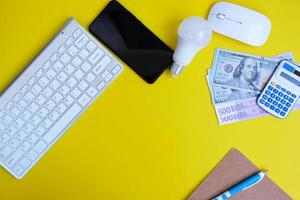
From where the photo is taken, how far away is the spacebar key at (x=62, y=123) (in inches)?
28.6

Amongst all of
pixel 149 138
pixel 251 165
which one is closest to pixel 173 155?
pixel 149 138

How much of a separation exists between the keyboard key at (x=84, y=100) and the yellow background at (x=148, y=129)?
2 centimetres

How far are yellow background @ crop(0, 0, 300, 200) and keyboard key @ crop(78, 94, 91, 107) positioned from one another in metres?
0.02

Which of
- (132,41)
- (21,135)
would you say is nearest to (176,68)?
(132,41)

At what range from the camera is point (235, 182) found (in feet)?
2.61

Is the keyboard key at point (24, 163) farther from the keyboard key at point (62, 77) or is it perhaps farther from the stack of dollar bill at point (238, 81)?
the stack of dollar bill at point (238, 81)

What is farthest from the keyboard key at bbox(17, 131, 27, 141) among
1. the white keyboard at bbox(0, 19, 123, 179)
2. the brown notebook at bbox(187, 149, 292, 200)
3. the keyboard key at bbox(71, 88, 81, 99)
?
the brown notebook at bbox(187, 149, 292, 200)

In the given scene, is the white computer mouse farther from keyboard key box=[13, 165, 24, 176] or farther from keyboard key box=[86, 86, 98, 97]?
keyboard key box=[13, 165, 24, 176]

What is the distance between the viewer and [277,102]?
80cm

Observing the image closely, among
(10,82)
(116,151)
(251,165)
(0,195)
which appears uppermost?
(10,82)

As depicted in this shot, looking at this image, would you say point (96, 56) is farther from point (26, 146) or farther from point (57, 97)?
point (26, 146)

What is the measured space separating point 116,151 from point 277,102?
1.12 feet

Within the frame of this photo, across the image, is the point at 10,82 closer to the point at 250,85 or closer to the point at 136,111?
the point at 136,111

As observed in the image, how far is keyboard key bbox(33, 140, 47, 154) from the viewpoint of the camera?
72cm
